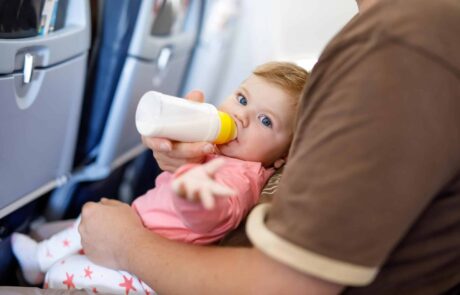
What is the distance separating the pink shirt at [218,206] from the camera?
881mm

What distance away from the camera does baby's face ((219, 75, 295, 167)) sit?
1069 mm

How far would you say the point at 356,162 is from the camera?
1.95ft

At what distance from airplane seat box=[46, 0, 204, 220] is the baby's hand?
3.11ft

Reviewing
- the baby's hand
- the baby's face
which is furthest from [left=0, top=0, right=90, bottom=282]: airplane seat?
the baby's hand

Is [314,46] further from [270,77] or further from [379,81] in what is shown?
[379,81]

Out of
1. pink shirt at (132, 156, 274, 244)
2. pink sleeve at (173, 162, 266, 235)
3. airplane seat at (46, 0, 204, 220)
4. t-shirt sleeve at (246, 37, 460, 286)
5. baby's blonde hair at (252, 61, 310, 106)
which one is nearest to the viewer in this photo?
t-shirt sleeve at (246, 37, 460, 286)

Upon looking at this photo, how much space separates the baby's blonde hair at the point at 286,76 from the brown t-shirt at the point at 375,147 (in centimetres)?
44

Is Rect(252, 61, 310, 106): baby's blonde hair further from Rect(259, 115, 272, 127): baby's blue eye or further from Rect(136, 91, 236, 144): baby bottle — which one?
Rect(136, 91, 236, 144): baby bottle

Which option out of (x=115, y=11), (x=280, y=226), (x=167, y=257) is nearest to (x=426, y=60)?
(x=280, y=226)

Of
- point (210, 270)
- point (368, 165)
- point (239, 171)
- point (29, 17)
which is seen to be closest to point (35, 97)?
point (29, 17)

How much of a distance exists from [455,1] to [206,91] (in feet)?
6.02

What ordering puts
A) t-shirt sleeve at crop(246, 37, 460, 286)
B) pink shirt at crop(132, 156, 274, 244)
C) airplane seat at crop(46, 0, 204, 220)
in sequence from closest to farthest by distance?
t-shirt sleeve at crop(246, 37, 460, 286), pink shirt at crop(132, 156, 274, 244), airplane seat at crop(46, 0, 204, 220)

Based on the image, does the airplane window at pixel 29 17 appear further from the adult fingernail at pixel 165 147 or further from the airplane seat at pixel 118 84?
the adult fingernail at pixel 165 147

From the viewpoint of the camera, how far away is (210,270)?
2.46 ft
